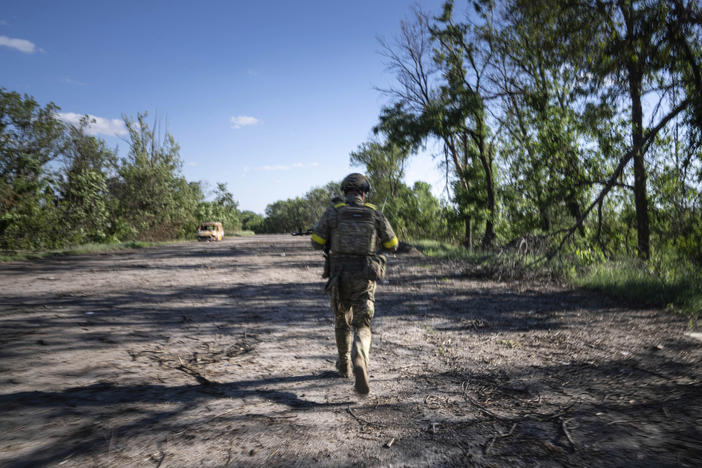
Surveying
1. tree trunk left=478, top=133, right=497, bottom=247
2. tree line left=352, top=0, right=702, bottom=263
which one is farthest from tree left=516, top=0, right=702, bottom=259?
tree trunk left=478, top=133, right=497, bottom=247

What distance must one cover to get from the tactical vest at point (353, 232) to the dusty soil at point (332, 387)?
130 cm

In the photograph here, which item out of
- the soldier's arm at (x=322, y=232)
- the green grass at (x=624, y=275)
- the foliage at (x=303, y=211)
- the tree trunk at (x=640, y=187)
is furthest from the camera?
the foliage at (x=303, y=211)

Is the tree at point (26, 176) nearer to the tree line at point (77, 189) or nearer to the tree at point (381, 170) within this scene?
the tree line at point (77, 189)

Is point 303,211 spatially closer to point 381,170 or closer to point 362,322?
point 381,170

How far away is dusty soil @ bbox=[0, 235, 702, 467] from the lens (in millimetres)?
2438

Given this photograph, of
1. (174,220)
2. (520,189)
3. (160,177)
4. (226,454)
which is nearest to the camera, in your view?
(226,454)

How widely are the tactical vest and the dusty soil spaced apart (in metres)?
1.30

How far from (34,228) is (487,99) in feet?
65.9

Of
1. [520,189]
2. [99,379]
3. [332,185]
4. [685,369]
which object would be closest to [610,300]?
[685,369]

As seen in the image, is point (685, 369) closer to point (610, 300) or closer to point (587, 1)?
point (610, 300)

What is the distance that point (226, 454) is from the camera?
2.38 meters

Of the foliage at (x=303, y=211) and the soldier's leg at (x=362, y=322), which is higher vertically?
the foliage at (x=303, y=211)

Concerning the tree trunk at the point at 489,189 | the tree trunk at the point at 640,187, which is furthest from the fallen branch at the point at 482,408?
the tree trunk at the point at 489,189

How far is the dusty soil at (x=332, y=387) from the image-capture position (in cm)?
244
